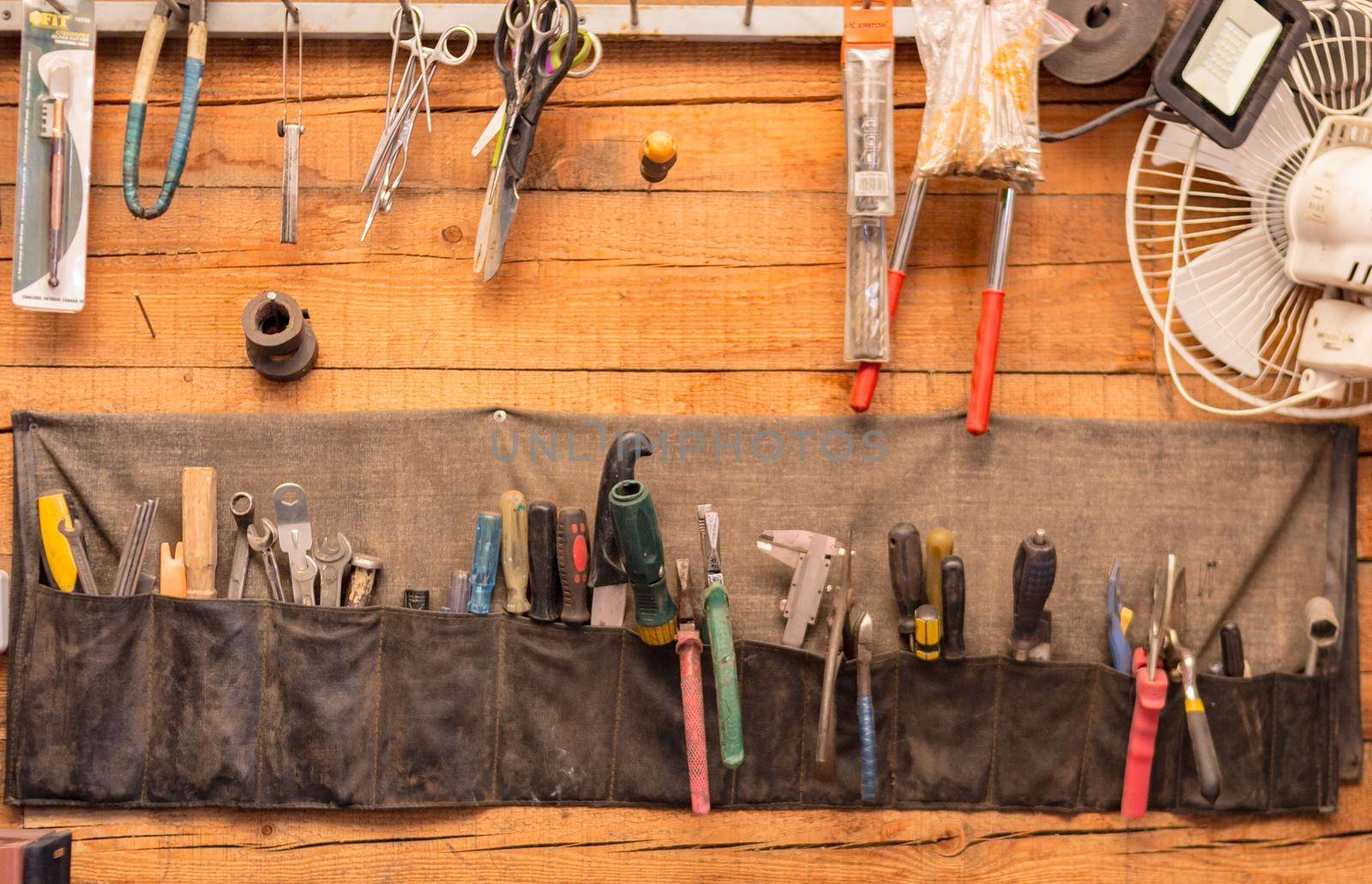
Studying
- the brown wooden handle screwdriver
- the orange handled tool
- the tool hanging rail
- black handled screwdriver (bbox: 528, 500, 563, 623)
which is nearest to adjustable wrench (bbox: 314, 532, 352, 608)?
the brown wooden handle screwdriver

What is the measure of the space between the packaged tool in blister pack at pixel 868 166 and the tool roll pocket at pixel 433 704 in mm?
584

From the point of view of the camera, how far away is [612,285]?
57.5 inches

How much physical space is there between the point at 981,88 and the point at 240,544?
1.05 m

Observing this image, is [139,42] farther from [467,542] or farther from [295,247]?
[467,542]

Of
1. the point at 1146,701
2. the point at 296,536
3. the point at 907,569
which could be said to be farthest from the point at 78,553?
the point at 1146,701

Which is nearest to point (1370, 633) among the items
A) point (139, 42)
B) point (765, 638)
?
point (765, 638)

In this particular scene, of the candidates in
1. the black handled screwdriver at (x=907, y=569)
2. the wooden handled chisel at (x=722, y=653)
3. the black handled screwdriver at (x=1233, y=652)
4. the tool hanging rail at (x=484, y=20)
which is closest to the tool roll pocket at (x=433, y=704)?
the wooden handled chisel at (x=722, y=653)

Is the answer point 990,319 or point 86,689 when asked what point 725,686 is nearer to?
point 990,319

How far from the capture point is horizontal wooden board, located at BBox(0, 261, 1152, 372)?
145 cm

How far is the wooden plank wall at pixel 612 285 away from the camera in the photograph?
1.45 meters

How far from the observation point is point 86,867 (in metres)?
1.41

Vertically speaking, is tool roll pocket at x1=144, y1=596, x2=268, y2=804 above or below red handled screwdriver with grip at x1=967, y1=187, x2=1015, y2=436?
below

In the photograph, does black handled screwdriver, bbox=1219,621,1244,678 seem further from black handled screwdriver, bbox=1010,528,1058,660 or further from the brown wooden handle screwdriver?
the brown wooden handle screwdriver

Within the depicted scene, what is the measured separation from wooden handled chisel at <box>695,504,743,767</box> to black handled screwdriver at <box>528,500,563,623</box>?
7.2 inches
